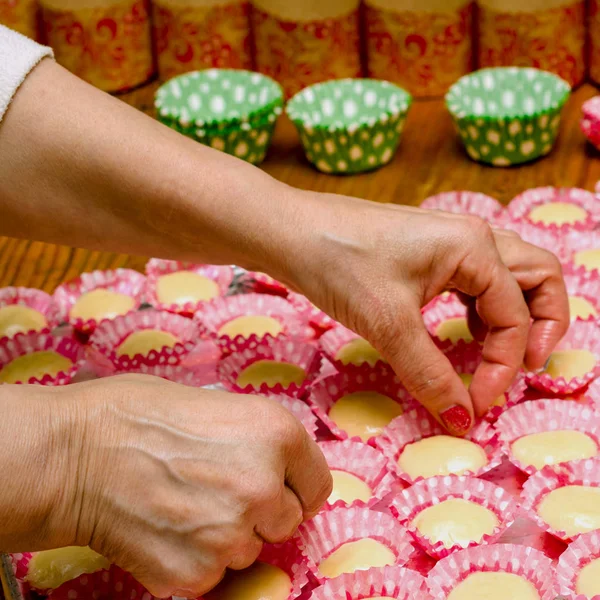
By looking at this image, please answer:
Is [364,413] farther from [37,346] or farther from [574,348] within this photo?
[37,346]

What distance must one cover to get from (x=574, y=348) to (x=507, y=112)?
75cm

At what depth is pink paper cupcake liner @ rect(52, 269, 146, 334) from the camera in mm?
1950

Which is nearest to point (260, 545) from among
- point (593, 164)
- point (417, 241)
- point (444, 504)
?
point (444, 504)

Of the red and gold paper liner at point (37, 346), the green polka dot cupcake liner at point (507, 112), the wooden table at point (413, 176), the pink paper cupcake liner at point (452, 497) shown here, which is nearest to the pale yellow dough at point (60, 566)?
the pink paper cupcake liner at point (452, 497)

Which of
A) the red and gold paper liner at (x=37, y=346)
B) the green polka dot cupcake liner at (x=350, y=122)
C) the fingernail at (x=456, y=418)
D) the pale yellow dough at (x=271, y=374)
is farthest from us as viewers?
the green polka dot cupcake liner at (x=350, y=122)

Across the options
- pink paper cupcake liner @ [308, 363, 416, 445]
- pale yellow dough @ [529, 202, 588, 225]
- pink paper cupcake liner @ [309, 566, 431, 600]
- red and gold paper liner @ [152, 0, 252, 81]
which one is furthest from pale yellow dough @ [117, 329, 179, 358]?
red and gold paper liner @ [152, 0, 252, 81]

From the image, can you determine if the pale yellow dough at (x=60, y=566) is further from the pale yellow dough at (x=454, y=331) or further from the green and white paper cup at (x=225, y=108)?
the green and white paper cup at (x=225, y=108)

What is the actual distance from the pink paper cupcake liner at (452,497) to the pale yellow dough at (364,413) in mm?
153

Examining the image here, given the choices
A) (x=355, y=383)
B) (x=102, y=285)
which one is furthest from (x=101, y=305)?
(x=355, y=383)

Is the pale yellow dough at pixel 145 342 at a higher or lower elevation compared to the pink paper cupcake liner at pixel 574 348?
lower

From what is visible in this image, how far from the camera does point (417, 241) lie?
1426mm

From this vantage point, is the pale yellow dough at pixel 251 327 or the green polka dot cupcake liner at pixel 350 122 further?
the green polka dot cupcake liner at pixel 350 122

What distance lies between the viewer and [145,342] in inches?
70.9

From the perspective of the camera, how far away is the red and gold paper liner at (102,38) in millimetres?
2480
